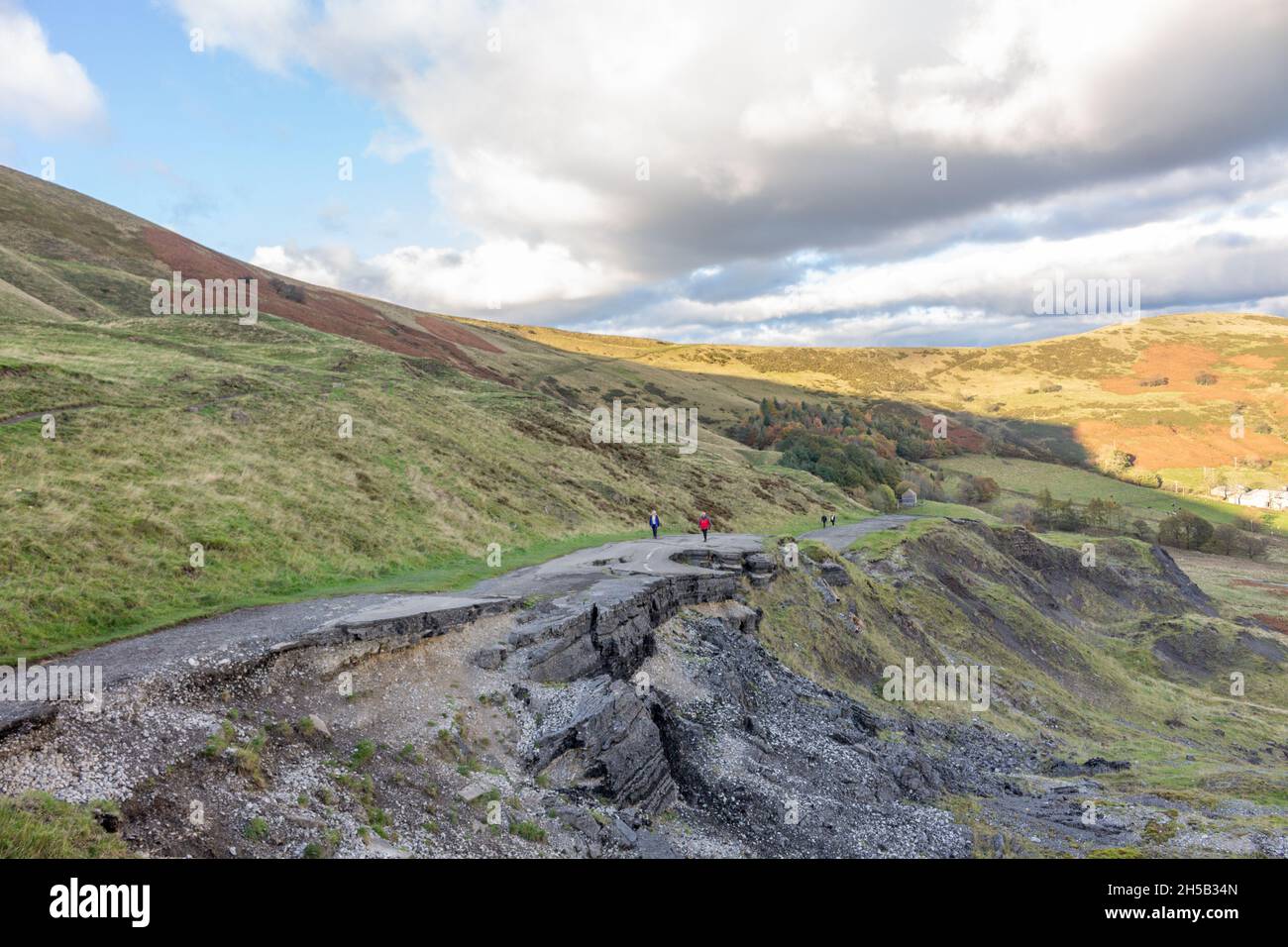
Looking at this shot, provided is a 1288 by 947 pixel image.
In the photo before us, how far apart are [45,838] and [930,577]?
44.8 meters

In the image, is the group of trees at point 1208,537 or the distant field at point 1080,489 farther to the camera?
the distant field at point 1080,489

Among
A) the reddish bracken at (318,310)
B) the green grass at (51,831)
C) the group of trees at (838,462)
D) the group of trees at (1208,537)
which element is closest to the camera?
the green grass at (51,831)

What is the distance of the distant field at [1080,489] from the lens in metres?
117

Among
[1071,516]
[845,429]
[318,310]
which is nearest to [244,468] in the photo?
[318,310]

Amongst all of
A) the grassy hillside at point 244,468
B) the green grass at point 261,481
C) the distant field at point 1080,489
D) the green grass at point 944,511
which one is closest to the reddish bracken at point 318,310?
the grassy hillside at point 244,468

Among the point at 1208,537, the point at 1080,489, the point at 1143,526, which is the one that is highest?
the point at 1080,489

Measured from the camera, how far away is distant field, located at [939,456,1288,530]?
11681 centimetres

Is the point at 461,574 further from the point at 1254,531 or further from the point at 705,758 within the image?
the point at 1254,531

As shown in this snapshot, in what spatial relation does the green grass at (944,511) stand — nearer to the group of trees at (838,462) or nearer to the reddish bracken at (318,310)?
the group of trees at (838,462)

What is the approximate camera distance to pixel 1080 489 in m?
124

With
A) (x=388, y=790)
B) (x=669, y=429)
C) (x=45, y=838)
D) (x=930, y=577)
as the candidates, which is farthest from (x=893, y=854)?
(x=669, y=429)

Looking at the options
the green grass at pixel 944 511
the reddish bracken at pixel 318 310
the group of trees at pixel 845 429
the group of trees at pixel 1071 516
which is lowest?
the group of trees at pixel 1071 516

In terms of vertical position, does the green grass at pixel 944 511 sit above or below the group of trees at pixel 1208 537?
above

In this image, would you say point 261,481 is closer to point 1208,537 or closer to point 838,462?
point 838,462
